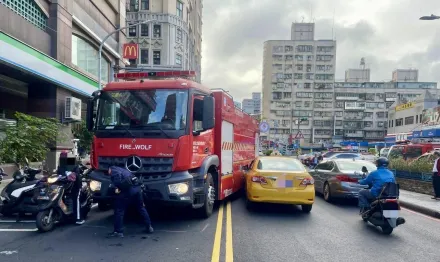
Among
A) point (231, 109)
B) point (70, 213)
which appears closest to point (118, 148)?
point (70, 213)

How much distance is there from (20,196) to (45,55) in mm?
10614

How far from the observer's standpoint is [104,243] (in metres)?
5.92

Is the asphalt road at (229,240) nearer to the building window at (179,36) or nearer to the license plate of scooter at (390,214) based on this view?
the license plate of scooter at (390,214)

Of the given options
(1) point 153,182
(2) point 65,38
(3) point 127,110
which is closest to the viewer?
(1) point 153,182

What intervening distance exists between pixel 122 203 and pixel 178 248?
1407 mm

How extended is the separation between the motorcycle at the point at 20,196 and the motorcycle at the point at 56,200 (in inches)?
16.4

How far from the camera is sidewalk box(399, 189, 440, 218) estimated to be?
9.88 metres

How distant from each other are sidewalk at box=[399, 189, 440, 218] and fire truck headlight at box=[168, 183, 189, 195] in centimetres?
720

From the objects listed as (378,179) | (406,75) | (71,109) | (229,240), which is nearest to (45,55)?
(71,109)

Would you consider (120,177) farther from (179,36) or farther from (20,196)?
(179,36)

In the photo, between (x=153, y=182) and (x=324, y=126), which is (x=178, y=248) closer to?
(x=153, y=182)

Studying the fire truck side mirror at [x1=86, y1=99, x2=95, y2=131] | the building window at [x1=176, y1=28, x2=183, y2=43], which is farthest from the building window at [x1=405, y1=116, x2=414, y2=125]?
the fire truck side mirror at [x1=86, y1=99, x2=95, y2=131]

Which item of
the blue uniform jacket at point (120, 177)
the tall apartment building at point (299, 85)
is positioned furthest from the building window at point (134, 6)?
the tall apartment building at point (299, 85)

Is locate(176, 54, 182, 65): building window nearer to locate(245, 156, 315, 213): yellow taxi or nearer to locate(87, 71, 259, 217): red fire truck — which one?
locate(87, 71, 259, 217): red fire truck
